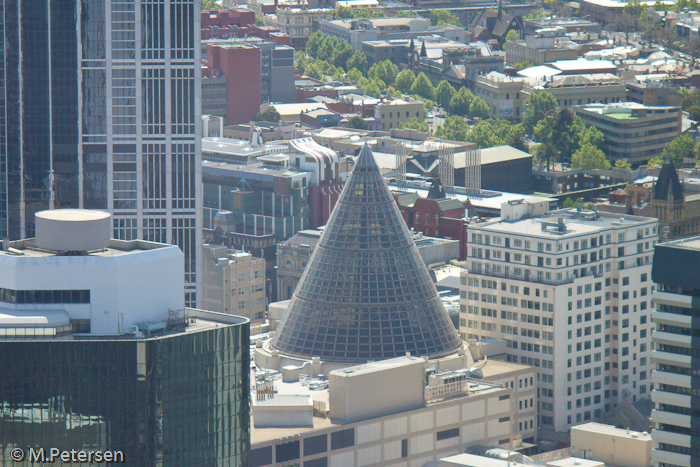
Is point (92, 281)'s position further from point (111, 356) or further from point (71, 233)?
point (111, 356)

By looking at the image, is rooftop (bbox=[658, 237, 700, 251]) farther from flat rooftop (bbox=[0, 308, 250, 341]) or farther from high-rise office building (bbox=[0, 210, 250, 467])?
high-rise office building (bbox=[0, 210, 250, 467])

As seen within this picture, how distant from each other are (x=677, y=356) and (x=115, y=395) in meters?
55.8

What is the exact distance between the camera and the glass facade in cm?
13625

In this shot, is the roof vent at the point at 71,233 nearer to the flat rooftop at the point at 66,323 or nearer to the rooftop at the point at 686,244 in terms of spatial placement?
the flat rooftop at the point at 66,323

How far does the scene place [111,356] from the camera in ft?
449

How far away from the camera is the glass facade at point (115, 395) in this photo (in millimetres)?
136250

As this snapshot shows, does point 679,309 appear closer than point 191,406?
No

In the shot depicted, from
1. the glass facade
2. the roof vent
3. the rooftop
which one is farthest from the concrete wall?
the rooftop

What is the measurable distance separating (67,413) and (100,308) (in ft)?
23.9

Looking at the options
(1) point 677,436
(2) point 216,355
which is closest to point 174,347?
(2) point 216,355

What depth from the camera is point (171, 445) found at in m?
139

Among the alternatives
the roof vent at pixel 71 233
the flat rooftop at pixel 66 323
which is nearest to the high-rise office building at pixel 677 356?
the flat rooftop at pixel 66 323

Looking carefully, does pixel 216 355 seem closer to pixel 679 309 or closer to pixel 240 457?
pixel 240 457

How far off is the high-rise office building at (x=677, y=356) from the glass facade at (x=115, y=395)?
48.2 meters
